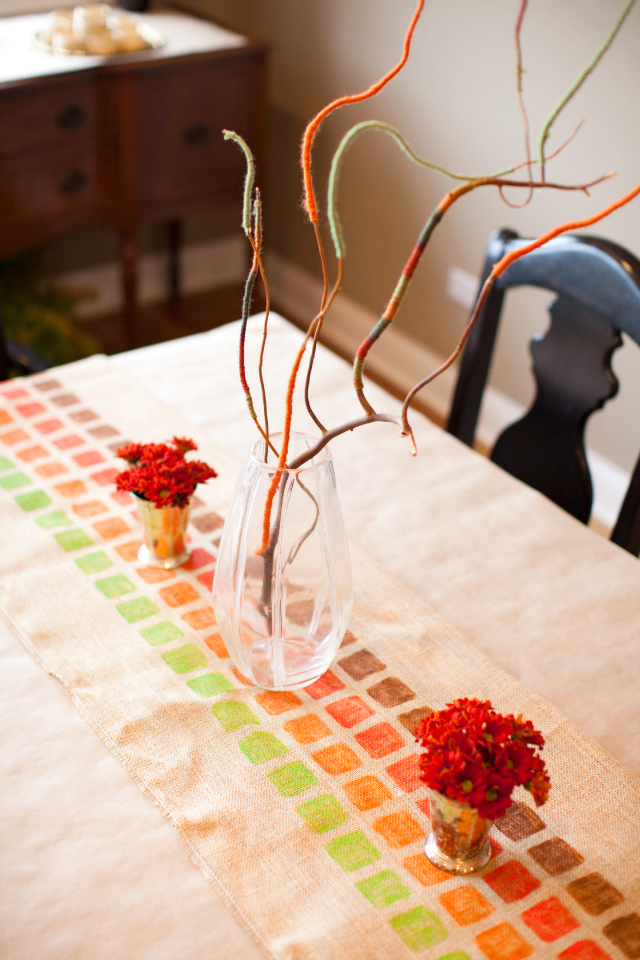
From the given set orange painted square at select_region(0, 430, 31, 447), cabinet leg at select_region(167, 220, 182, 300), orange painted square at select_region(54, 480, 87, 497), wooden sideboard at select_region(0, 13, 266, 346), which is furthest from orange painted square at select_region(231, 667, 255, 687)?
cabinet leg at select_region(167, 220, 182, 300)

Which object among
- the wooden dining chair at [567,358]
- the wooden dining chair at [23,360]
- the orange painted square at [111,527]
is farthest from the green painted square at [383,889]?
the wooden dining chair at [23,360]

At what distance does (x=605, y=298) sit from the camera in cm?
118

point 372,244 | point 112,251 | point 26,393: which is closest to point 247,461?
point 26,393

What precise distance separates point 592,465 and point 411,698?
1683mm

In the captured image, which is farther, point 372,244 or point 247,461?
point 372,244

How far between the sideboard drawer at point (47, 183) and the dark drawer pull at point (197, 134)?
28 cm

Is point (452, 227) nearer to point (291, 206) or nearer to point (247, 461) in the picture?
point (291, 206)

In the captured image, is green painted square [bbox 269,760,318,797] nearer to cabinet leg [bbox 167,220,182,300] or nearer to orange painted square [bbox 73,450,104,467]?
orange painted square [bbox 73,450,104,467]

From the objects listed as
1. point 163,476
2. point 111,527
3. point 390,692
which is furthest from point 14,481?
point 390,692

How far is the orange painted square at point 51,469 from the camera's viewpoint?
1.13 meters

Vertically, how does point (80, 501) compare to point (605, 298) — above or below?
below

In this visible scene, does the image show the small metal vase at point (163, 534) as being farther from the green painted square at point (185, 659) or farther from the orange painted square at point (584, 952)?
the orange painted square at point (584, 952)

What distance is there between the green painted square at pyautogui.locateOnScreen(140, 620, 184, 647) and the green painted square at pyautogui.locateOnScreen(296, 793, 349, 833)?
0.75 feet

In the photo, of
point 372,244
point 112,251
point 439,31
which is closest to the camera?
point 439,31
